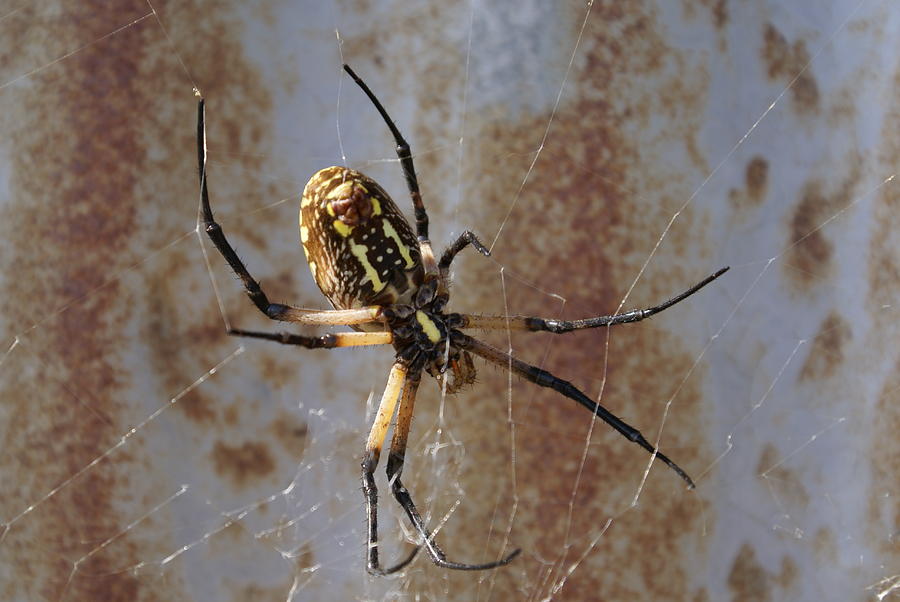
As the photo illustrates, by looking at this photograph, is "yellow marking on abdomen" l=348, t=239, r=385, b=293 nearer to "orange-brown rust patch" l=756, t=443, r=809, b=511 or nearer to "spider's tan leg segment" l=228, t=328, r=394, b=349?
"spider's tan leg segment" l=228, t=328, r=394, b=349

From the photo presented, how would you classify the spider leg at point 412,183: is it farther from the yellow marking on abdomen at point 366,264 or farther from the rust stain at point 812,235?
the rust stain at point 812,235

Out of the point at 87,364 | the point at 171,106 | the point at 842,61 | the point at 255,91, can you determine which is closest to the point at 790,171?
the point at 842,61

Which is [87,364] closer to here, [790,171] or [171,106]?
[171,106]

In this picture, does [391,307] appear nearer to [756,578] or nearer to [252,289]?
[252,289]

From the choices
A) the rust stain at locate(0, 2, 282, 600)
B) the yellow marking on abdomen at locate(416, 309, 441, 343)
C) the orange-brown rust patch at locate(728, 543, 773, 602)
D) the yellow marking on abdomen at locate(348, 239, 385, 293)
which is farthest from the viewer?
the yellow marking on abdomen at locate(416, 309, 441, 343)

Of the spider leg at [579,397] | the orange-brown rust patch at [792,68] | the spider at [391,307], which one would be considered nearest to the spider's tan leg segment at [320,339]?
the spider at [391,307]

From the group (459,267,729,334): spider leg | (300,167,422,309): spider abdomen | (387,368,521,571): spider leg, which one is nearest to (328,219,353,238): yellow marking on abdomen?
(300,167,422,309): spider abdomen

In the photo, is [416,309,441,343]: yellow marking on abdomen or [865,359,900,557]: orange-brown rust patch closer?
[865,359,900,557]: orange-brown rust patch
